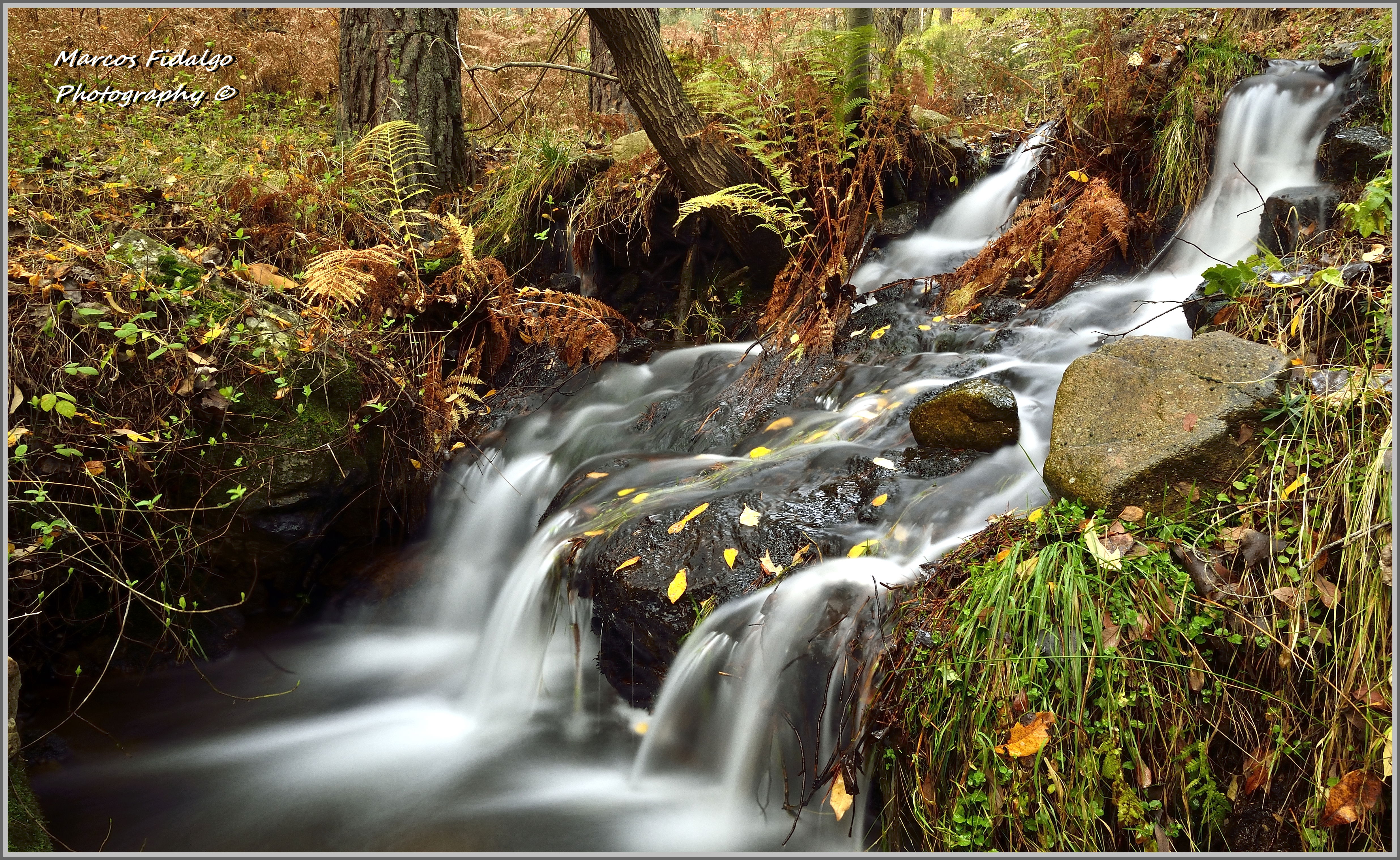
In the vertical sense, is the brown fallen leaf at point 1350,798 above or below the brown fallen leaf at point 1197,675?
below

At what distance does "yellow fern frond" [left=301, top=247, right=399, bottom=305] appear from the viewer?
14.3 ft

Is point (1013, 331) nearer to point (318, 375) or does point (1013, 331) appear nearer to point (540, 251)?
point (540, 251)

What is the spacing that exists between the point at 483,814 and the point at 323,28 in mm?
9346

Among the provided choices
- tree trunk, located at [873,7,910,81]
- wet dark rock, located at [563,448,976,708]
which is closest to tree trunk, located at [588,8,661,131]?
tree trunk, located at [873,7,910,81]

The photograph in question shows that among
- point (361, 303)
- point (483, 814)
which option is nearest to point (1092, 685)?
point (483, 814)

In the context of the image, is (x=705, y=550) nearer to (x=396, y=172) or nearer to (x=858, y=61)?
(x=858, y=61)

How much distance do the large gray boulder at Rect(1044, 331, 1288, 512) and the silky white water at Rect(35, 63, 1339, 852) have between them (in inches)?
15.0

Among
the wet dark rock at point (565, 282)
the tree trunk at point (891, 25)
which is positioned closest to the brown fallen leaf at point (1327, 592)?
the tree trunk at point (891, 25)

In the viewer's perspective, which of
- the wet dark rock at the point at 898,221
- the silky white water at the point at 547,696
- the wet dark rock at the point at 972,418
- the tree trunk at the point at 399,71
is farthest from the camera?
the wet dark rock at the point at 898,221

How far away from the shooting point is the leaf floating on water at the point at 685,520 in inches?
129

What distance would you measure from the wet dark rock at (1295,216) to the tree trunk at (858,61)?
2.62 m

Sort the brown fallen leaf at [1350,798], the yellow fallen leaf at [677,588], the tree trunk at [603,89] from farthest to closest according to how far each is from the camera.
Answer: the tree trunk at [603,89]
the yellow fallen leaf at [677,588]
the brown fallen leaf at [1350,798]

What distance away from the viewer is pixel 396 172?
18.4 ft

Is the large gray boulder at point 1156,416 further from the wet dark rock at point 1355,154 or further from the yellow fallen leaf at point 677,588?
the wet dark rock at point 1355,154
